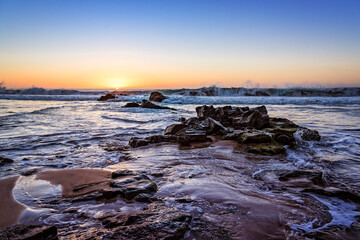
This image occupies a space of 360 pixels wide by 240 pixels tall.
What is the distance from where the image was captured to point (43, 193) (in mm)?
2357

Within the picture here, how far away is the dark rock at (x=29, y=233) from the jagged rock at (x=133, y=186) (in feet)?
2.61

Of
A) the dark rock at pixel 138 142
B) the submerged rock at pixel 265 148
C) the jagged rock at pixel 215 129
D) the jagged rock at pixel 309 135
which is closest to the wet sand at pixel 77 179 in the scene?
the dark rock at pixel 138 142

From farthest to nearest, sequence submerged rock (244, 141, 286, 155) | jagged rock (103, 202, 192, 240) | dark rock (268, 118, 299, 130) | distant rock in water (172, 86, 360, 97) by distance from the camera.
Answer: distant rock in water (172, 86, 360, 97), dark rock (268, 118, 299, 130), submerged rock (244, 141, 286, 155), jagged rock (103, 202, 192, 240)

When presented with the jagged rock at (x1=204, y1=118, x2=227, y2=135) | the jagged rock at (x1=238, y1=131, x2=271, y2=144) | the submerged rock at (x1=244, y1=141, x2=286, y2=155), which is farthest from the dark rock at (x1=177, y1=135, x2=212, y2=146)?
the submerged rock at (x1=244, y1=141, x2=286, y2=155)

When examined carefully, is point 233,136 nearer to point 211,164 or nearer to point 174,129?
point 174,129

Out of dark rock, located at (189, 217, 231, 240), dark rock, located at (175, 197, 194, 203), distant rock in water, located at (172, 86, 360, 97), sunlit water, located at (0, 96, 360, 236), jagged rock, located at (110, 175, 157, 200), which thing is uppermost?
distant rock in water, located at (172, 86, 360, 97)

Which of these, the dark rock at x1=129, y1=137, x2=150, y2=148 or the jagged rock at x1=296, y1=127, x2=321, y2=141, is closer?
the dark rock at x1=129, y1=137, x2=150, y2=148

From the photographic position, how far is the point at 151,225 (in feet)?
5.09

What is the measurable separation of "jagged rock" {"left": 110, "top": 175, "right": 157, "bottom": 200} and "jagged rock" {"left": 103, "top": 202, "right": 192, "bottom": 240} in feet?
1.38

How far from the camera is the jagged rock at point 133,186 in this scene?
219cm

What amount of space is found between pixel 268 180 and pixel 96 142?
3.91 m

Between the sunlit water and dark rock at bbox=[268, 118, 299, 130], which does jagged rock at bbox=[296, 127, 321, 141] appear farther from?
dark rock at bbox=[268, 118, 299, 130]

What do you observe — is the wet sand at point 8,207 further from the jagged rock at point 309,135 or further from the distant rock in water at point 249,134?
the jagged rock at point 309,135

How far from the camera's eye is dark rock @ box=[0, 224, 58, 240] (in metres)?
1.30
